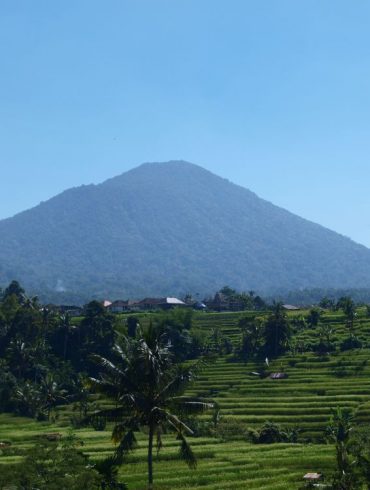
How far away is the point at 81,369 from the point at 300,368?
3193cm

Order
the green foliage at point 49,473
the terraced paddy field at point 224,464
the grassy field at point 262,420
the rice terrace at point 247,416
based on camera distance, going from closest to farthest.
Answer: the green foliage at point 49,473, the terraced paddy field at point 224,464, the rice terrace at point 247,416, the grassy field at point 262,420

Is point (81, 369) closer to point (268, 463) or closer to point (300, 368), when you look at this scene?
point (300, 368)

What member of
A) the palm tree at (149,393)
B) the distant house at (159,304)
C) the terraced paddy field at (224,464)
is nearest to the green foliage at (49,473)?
the palm tree at (149,393)

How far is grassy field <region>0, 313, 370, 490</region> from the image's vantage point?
5400 cm

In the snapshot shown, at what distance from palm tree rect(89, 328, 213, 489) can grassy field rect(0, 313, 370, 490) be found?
45.8 feet

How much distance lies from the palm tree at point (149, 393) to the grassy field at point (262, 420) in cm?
1395

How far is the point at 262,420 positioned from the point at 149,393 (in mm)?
43317

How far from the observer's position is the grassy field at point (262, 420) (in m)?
54.0

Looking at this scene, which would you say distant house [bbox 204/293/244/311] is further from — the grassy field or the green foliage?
the green foliage

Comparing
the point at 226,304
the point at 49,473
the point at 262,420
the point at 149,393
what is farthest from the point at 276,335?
the point at 226,304

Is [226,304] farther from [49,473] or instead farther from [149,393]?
[49,473]

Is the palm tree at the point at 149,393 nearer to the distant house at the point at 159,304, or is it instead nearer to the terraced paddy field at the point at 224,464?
the terraced paddy field at the point at 224,464

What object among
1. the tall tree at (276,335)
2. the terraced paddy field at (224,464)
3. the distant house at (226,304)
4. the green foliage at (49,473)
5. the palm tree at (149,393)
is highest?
the distant house at (226,304)

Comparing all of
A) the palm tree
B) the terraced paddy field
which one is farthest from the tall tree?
the palm tree
